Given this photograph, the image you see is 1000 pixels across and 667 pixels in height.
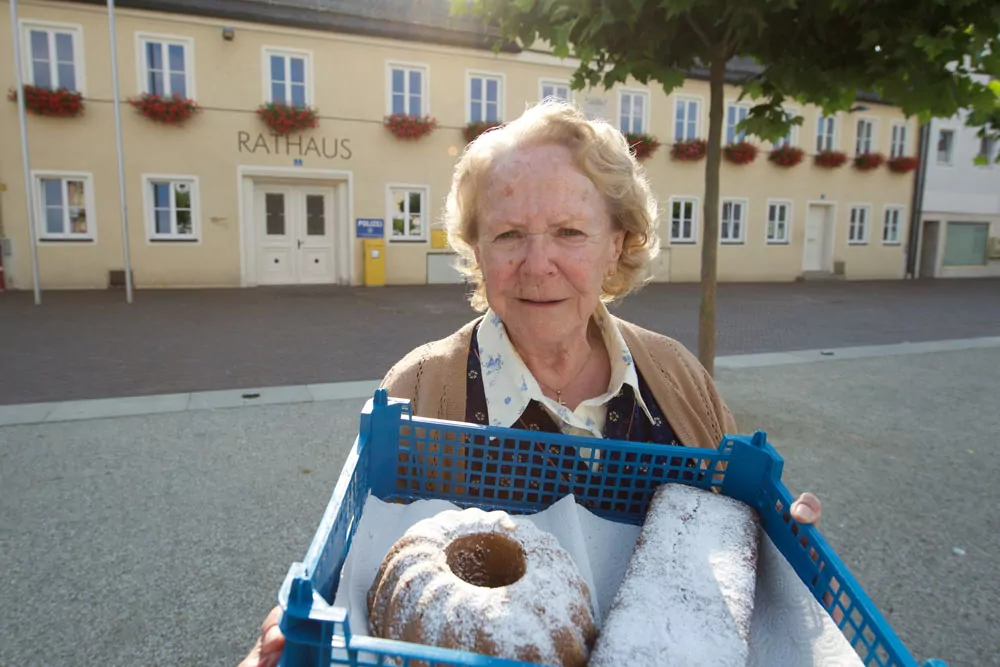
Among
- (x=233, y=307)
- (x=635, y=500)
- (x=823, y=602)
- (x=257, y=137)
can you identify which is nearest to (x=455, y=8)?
(x=635, y=500)

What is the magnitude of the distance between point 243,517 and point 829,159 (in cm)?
2453

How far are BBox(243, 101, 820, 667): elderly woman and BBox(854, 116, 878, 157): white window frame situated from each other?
2616cm

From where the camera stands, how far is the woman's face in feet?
5.66

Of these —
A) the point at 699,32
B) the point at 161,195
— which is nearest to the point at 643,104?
the point at 161,195

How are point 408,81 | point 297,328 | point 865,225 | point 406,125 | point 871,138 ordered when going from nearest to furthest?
1. point 297,328
2. point 406,125
3. point 408,81
4. point 871,138
5. point 865,225

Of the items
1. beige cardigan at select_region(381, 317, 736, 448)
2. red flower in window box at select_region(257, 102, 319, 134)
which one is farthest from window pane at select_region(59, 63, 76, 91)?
beige cardigan at select_region(381, 317, 736, 448)

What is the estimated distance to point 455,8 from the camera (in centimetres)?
510

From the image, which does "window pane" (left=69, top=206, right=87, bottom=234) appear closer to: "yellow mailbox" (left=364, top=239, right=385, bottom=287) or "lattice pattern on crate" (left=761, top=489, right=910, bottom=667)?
"yellow mailbox" (left=364, top=239, right=385, bottom=287)

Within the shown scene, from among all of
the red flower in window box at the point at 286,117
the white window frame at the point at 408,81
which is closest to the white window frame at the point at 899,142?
the white window frame at the point at 408,81

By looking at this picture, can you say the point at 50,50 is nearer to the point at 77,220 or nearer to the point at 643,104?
the point at 77,220

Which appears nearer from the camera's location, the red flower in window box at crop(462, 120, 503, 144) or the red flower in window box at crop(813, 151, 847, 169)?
the red flower in window box at crop(462, 120, 503, 144)

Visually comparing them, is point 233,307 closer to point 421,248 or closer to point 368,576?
point 421,248

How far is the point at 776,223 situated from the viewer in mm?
23328

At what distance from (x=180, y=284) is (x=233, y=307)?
14.5 feet
